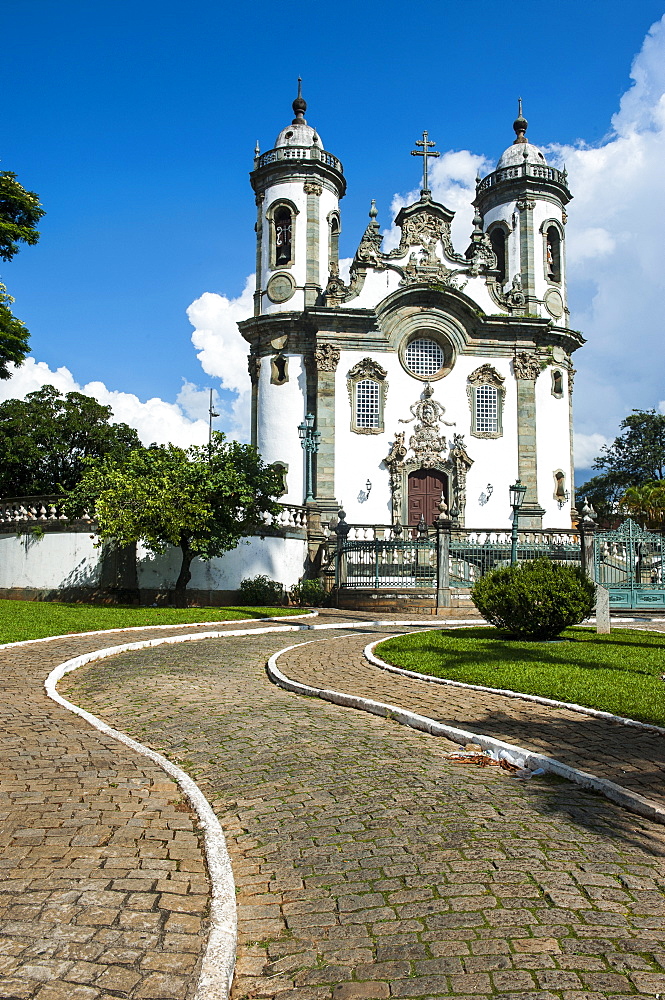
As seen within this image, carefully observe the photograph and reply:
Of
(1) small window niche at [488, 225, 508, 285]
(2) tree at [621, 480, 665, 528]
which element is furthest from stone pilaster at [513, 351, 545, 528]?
(1) small window niche at [488, 225, 508, 285]

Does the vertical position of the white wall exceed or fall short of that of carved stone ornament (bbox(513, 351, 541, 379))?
it falls short

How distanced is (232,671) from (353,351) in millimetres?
25453

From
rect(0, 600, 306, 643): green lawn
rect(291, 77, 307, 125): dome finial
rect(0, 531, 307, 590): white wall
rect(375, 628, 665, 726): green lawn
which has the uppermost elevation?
rect(291, 77, 307, 125): dome finial

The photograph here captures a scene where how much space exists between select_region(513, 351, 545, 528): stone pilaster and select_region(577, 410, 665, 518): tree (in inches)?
1029

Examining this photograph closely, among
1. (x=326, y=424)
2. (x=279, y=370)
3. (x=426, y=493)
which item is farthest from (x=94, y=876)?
(x=279, y=370)

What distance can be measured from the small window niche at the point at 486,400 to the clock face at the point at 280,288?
939 centimetres

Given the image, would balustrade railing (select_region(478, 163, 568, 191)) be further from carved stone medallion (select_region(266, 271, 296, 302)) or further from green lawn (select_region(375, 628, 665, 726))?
green lawn (select_region(375, 628, 665, 726))

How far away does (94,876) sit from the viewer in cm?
393

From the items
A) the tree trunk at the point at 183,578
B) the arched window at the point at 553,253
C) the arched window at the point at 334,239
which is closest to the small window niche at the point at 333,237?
the arched window at the point at 334,239

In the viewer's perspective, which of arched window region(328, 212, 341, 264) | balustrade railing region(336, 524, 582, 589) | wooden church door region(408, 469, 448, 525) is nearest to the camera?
balustrade railing region(336, 524, 582, 589)

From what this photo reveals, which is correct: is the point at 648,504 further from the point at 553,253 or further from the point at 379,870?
the point at 379,870

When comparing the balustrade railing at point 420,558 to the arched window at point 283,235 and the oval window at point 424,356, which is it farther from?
the arched window at point 283,235

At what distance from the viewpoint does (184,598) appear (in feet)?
77.9

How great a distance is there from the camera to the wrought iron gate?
74.7ft
